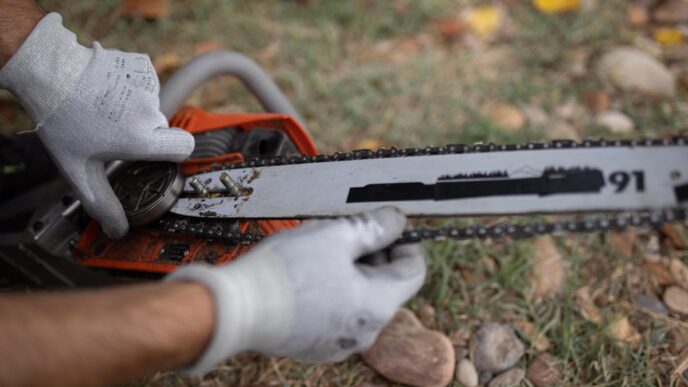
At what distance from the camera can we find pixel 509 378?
195cm

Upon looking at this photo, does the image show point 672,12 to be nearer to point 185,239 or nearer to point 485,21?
point 485,21

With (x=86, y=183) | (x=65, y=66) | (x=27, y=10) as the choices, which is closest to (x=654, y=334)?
(x=86, y=183)

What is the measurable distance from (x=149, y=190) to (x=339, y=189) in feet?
2.12

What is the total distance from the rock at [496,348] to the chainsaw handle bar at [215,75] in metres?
1.03

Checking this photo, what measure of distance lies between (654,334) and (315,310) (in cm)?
140

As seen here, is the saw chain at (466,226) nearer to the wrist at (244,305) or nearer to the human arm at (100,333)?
the wrist at (244,305)

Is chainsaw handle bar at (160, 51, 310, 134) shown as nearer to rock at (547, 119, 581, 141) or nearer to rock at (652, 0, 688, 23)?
rock at (547, 119, 581, 141)

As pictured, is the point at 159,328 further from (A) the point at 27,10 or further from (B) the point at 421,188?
(A) the point at 27,10

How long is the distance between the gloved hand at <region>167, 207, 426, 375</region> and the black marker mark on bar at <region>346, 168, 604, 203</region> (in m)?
0.11

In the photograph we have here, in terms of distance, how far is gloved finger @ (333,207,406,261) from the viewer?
4.46 feet

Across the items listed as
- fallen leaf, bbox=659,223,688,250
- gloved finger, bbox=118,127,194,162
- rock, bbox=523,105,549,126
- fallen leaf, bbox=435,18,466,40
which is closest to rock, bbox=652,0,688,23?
rock, bbox=523,105,549,126

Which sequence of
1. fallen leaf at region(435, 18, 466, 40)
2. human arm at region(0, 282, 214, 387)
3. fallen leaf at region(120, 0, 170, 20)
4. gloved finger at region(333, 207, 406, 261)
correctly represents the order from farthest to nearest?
1. fallen leaf at region(120, 0, 170, 20)
2. fallen leaf at region(435, 18, 466, 40)
3. gloved finger at region(333, 207, 406, 261)
4. human arm at region(0, 282, 214, 387)

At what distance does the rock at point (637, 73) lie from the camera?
2770 millimetres

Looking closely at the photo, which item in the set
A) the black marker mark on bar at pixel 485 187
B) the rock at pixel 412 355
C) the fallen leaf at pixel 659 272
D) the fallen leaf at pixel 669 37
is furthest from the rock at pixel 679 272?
the fallen leaf at pixel 669 37
